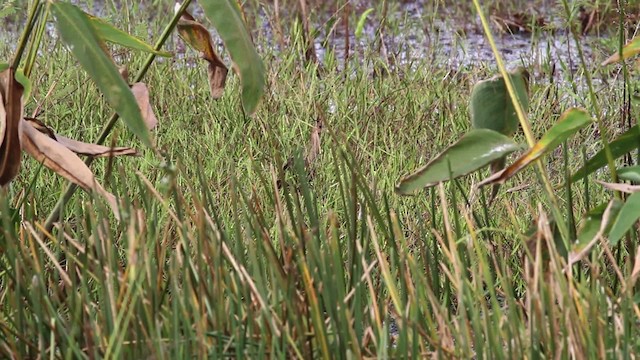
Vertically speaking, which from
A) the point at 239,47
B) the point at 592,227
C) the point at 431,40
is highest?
the point at 431,40

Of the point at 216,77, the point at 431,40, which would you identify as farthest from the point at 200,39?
the point at 431,40

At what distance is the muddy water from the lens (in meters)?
3.51

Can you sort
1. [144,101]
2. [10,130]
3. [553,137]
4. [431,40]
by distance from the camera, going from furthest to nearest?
1. [431,40]
2. [144,101]
3. [10,130]
4. [553,137]

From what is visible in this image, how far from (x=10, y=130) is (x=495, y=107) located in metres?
0.56

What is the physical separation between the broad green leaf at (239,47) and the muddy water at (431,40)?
190 centimetres

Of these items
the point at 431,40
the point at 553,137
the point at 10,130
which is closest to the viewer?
the point at 553,137

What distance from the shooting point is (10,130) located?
1.35 meters

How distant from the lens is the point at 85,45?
1.29 metres

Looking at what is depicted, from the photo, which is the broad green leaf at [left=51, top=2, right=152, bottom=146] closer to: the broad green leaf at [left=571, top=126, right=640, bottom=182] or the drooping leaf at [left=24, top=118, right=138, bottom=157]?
the drooping leaf at [left=24, top=118, right=138, bottom=157]

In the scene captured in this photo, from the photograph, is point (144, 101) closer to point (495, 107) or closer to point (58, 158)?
point (58, 158)

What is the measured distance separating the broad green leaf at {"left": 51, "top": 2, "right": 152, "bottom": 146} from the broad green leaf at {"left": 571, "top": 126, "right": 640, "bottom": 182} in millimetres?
511

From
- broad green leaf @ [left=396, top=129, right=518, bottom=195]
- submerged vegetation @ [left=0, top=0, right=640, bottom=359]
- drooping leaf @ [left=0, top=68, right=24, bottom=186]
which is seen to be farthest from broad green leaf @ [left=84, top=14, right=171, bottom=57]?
broad green leaf @ [left=396, top=129, right=518, bottom=195]

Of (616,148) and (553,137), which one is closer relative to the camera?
(553,137)

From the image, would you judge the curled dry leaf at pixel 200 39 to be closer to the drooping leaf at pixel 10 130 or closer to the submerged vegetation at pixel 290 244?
the submerged vegetation at pixel 290 244
